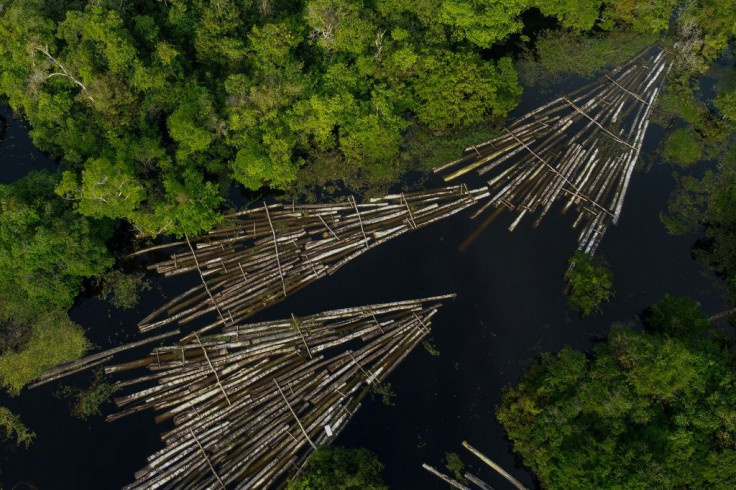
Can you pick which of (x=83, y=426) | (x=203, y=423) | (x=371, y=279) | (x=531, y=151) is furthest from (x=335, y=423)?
(x=531, y=151)

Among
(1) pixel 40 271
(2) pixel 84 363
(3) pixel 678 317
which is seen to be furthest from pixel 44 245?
A: (3) pixel 678 317

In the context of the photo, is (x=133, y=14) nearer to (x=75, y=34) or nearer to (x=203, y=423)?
(x=75, y=34)

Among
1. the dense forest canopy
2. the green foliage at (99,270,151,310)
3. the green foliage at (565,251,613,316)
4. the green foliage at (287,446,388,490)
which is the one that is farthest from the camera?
the green foliage at (565,251,613,316)

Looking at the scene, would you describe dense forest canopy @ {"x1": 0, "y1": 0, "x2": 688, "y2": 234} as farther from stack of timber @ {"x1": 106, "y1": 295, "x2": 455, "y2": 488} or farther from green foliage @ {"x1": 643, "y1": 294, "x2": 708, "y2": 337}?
green foliage @ {"x1": 643, "y1": 294, "x2": 708, "y2": 337}

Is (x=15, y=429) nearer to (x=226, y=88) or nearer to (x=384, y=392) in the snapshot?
(x=384, y=392)

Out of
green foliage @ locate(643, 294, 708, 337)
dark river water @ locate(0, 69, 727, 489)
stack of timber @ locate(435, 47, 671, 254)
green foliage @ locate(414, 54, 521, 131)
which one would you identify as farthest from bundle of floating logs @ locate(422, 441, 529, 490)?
green foliage @ locate(414, 54, 521, 131)

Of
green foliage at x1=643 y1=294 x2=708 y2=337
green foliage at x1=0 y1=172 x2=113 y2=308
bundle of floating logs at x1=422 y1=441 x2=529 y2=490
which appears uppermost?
green foliage at x1=0 y1=172 x2=113 y2=308
